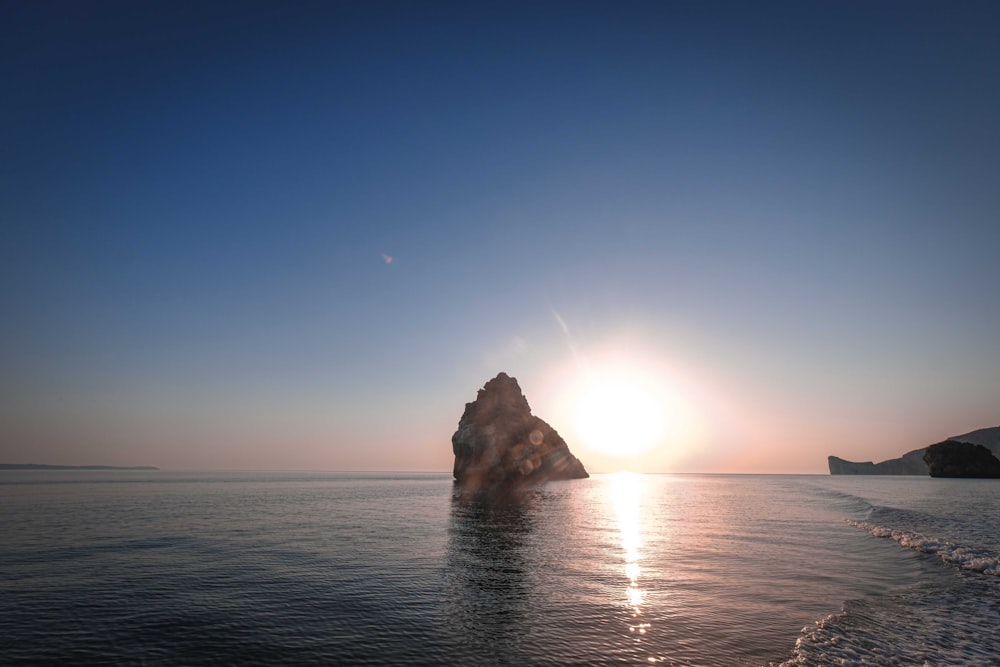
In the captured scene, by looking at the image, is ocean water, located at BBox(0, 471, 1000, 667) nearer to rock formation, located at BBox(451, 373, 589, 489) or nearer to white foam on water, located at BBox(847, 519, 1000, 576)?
white foam on water, located at BBox(847, 519, 1000, 576)

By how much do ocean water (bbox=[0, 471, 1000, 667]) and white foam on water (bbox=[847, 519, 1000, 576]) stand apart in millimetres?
172

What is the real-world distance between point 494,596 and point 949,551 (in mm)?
30750

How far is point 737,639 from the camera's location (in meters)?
14.8

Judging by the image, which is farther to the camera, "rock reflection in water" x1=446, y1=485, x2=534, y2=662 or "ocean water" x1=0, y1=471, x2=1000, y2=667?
"rock reflection in water" x1=446, y1=485, x2=534, y2=662

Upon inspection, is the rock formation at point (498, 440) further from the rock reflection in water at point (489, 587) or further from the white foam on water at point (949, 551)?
the white foam on water at point (949, 551)

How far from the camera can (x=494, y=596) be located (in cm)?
2012

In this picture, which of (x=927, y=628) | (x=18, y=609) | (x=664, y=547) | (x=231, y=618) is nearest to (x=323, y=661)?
(x=231, y=618)

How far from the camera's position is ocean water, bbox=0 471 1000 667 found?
14039mm

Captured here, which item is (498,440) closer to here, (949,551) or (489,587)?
(949,551)

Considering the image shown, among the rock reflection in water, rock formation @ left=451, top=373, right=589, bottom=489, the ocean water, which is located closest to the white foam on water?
the ocean water

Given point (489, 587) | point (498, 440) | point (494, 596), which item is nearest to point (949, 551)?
point (489, 587)

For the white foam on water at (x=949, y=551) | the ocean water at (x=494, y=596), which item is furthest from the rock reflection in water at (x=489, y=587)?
the white foam on water at (x=949, y=551)

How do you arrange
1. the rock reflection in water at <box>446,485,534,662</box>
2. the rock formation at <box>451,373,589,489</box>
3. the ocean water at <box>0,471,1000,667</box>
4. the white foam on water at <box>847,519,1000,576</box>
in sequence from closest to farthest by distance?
the ocean water at <box>0,471,1000,667</box>, the rock reflection in water at <box>446,485,534,662</box>, the white foam on water at <box>847,519,1000,576</box>, the rock formation at <box>451,373,589,489</box>

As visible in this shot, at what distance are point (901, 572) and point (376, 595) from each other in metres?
27.0
